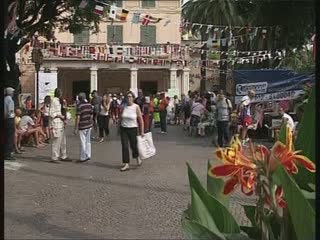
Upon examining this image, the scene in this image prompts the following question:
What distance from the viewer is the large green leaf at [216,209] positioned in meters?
2.36

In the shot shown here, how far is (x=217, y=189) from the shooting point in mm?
2484

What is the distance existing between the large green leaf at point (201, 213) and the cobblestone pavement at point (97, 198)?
38cm

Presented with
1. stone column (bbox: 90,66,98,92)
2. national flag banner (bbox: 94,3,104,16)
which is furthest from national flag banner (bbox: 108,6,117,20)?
stone column (bbox: 90,66,98,92)

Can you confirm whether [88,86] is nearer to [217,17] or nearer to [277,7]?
[217,17]

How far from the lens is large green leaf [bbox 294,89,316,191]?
7.34 feet

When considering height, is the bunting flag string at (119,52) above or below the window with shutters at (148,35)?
below

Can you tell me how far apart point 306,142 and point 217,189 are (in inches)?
16.1

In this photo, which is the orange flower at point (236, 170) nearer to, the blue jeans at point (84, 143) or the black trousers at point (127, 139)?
the black trousers at point (127, 139)

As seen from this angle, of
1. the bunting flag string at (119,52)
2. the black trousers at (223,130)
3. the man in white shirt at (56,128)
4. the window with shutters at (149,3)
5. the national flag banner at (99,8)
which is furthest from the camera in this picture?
the window with shutters at (149,3)

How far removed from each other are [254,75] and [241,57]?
13346 millimetres

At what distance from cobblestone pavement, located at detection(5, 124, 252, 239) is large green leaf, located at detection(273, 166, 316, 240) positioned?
0.59 metres

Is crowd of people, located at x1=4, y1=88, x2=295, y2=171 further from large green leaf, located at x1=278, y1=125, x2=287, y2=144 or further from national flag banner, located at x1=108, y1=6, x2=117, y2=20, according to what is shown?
large green leaf, located at x1=278, y1=125, x2=287, y2=144

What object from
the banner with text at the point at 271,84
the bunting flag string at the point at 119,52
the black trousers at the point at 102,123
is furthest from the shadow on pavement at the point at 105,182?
the bunting flag string at the point at 119,52

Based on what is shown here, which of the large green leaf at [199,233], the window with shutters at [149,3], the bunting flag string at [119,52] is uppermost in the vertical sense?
the window with shutters at [149,3]
